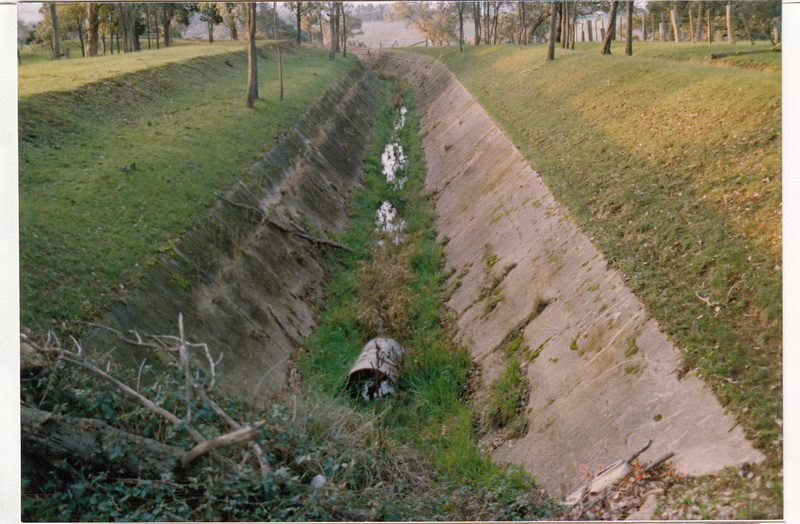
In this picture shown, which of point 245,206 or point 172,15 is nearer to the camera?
point 245,206

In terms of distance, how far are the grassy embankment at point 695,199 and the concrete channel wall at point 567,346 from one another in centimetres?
26

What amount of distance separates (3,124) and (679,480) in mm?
8527

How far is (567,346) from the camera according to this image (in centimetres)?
788

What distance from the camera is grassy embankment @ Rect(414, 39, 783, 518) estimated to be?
19.4 ft

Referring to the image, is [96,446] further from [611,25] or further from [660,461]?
[611,25]

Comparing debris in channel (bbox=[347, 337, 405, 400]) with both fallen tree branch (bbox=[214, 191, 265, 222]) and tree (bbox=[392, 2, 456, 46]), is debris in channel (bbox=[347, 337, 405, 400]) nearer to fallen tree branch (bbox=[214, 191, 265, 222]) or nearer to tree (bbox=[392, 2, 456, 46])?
fallen tree branch (bbox=[214, 191, 265, 222])

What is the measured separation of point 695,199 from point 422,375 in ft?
17.3

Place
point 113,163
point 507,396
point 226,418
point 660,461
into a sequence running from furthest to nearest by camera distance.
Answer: point 113,163, point 507,396, point 226,418, point 660,461

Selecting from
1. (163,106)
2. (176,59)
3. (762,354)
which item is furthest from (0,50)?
(176,59)

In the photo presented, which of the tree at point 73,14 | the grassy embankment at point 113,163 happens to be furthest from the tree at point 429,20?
the grassy embankment at point 113,163

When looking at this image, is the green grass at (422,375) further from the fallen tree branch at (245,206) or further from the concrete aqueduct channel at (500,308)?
the fallen tree branch at (245,206)

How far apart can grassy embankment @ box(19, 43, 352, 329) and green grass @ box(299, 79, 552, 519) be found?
332cm

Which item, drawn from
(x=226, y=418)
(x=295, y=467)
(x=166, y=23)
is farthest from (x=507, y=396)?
(x=166, y=23)

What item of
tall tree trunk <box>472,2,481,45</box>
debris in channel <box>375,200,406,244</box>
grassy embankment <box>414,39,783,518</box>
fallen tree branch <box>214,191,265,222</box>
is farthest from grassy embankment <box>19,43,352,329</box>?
tall tree trunk <box>472,2,481,45</box>
